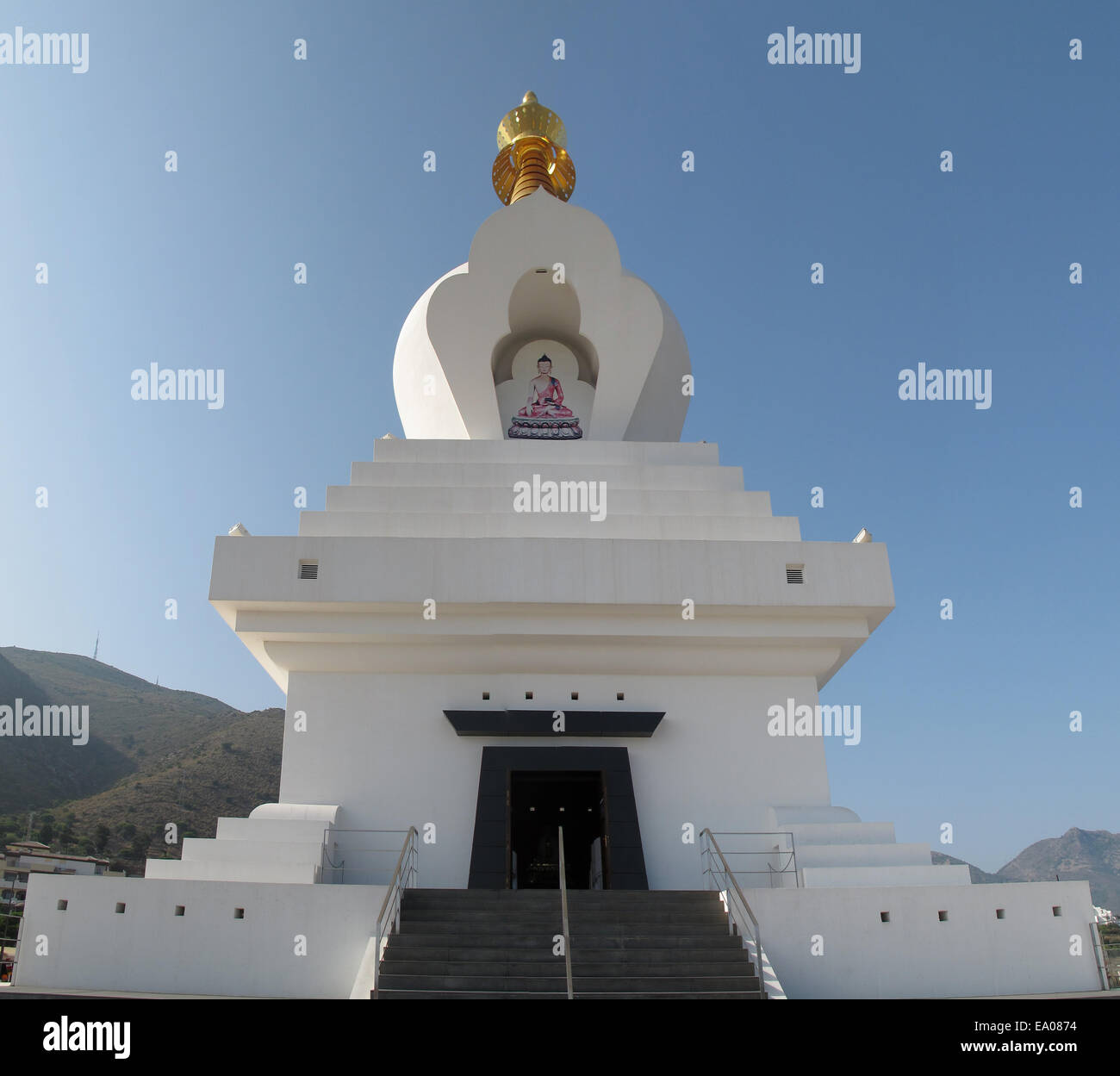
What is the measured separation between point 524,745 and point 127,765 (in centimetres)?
4215

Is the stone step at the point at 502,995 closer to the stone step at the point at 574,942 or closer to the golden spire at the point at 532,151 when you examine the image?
the stone step at the point at 574,942

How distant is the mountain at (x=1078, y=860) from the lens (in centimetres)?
5728

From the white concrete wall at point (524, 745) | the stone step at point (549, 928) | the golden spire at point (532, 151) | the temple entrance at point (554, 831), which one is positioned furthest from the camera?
the golden spire at point (532, 151)

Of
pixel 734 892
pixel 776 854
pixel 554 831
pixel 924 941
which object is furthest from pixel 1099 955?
pixel 554 831

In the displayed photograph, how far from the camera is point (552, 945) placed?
818 centimetres

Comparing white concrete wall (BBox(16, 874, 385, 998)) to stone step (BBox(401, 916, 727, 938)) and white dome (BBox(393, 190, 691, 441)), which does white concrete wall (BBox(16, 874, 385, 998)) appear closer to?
stone step (BBox(401, 916, 727, 938))

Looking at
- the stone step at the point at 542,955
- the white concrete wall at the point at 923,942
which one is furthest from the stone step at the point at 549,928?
the white concrete wall at the point at 923,942

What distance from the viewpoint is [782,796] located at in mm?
11305

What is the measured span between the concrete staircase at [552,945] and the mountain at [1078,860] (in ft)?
187

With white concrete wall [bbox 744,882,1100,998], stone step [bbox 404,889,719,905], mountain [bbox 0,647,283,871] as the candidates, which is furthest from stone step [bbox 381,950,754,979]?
mountain [bbox 0,647,283,871]

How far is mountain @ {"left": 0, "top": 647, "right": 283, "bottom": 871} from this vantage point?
34.6m

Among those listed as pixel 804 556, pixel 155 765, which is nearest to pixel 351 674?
pixel 804 556

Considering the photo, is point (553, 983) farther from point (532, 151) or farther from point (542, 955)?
point (532, 151)
